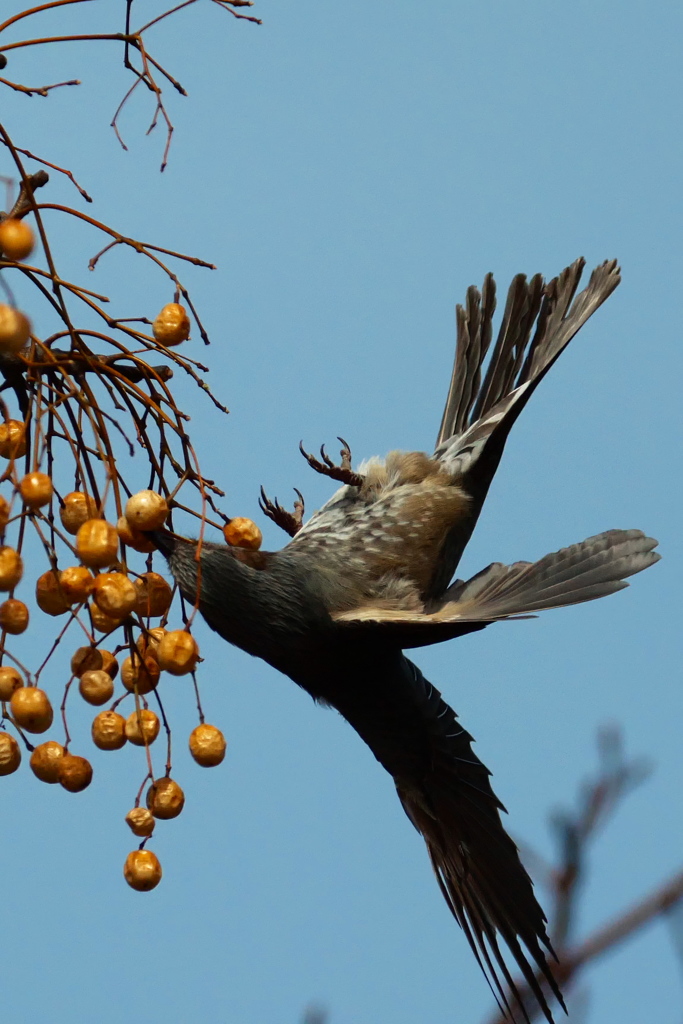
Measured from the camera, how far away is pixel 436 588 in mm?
3346

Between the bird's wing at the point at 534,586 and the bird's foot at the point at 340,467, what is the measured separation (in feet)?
2.20

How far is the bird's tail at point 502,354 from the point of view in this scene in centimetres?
343

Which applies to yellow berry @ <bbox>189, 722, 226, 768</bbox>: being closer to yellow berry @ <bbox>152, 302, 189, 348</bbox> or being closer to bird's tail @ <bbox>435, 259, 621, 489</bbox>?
yellow berry @ <bbox>152, 302, 189, 348</bbox>

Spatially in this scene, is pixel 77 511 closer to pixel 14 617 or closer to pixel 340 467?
pixel 14 617

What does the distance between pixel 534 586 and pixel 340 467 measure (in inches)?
39.7

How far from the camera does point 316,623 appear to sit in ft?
9.53

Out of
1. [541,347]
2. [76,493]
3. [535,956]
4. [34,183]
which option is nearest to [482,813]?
[535,956]

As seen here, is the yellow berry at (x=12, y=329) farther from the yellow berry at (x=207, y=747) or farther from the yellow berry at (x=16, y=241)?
the yellow berry at (x=207, y=747)

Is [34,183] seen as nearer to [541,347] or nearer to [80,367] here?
[80,367]

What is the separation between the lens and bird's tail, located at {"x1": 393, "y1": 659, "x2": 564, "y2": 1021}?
321 cm

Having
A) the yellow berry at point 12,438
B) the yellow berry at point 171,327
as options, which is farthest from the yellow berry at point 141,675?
the yellow berry at point 171,327

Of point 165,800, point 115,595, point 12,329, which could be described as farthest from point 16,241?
point 165,800

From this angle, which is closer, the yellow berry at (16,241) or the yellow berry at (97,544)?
the yellow berry at (16,241)

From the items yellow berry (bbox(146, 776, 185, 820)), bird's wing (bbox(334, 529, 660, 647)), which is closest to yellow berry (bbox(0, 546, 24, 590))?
yellow berry (bbox(146, 776, 185, 820))
